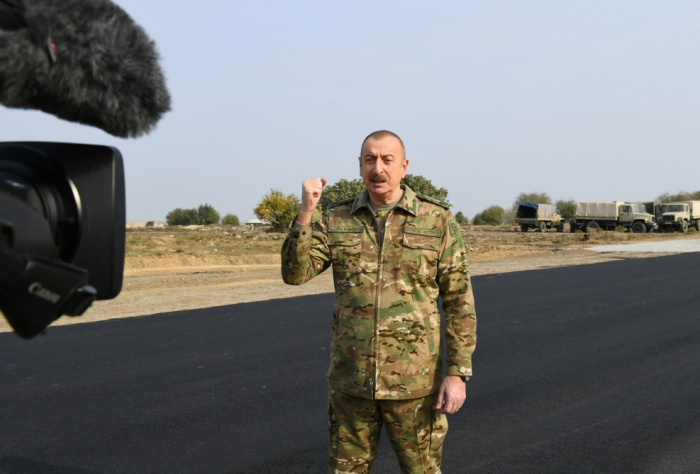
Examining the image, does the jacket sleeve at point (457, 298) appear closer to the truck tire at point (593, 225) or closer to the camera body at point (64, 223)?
the camera body at point (64, 223)

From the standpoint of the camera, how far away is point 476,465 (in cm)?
439

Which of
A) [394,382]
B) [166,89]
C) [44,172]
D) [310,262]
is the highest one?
[166,89]

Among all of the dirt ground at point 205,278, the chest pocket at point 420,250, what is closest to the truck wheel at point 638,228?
the dirt ground at point 205,278

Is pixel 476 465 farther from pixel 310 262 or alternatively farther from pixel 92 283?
pixel 92 283

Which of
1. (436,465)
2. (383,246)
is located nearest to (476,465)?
(436,465)

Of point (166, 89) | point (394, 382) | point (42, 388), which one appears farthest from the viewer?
point (42, 388)

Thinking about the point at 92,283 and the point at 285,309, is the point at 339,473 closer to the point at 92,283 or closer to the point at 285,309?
the point at 92,283

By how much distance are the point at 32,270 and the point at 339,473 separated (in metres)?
2.21

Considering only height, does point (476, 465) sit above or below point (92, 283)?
below

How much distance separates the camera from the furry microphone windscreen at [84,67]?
110 centimetres

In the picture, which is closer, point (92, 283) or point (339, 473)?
point (92, 283)

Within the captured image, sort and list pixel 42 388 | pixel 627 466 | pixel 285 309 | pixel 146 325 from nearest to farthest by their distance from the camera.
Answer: pixel 627 466, pixel 42 388, pixel 146 325, pixel 285 309

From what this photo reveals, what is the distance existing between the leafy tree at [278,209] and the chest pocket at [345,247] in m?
43.8

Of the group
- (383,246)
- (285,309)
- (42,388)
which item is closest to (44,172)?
(383,246)
